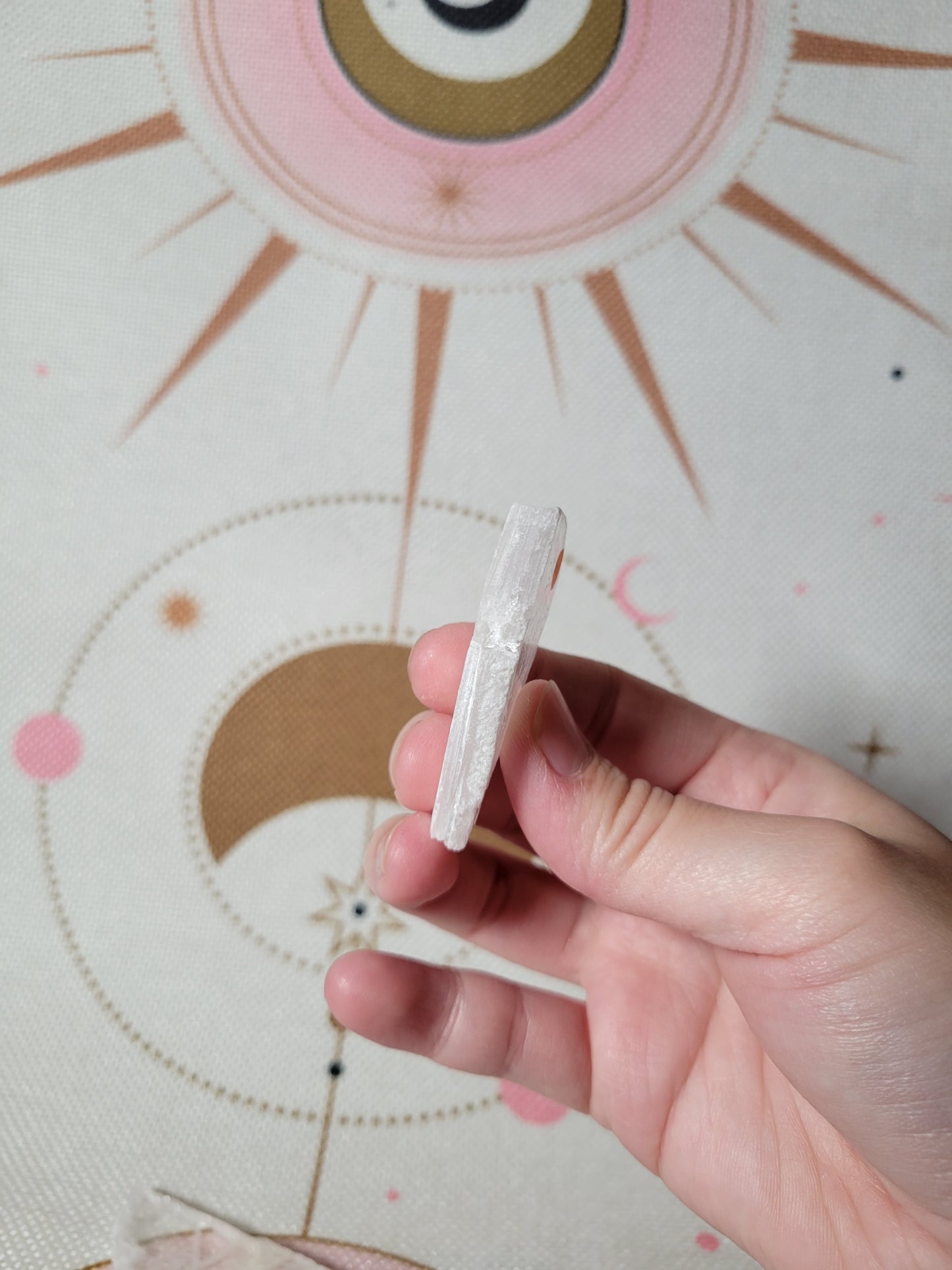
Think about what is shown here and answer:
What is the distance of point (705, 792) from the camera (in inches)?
21.9

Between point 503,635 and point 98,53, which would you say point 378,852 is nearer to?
point 503,635

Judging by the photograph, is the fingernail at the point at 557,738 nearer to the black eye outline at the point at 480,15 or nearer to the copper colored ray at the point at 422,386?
the copper colored ray at the point at 422,386

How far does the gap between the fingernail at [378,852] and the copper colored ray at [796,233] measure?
1.57ft

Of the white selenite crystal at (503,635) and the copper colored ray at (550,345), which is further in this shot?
the copper colored ray at (550,345)

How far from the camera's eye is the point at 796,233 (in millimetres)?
666

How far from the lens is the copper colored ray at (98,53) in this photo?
67 cm

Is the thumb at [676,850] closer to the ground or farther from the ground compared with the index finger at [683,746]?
closer to the ground

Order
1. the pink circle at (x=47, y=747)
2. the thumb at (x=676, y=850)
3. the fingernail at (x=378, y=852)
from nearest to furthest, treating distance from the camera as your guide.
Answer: the thumb at (x=676, y=850), the fingernail at (x=378, y=852), the pink circle at (x=47, y=747)

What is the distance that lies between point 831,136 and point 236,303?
1.41 ft

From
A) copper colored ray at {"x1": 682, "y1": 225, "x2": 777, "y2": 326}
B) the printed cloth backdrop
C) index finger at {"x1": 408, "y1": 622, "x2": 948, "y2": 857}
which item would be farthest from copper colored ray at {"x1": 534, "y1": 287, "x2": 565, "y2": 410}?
index finger at {"x1": 408, "y1": 622, "x2": 948, "y2": 857}

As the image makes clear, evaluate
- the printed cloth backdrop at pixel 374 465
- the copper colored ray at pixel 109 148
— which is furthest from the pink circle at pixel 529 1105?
the copper colored ray at pixel 109 148

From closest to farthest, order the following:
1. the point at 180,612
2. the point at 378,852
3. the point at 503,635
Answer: the point at 503,635, the point at 378,852, the point at 180,612

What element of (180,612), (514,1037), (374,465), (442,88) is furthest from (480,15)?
(514,1037)

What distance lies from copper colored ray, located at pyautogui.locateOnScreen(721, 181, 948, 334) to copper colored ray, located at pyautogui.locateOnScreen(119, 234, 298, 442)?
0.31 meters
